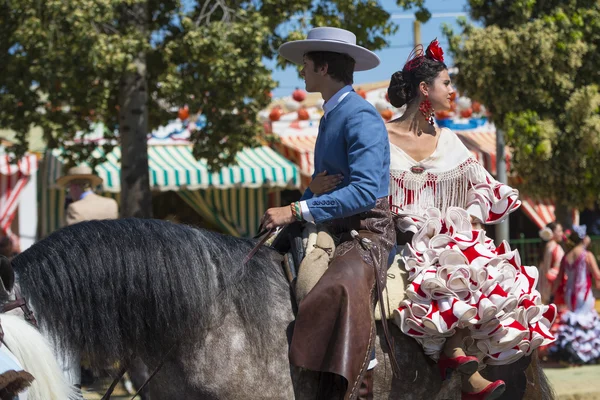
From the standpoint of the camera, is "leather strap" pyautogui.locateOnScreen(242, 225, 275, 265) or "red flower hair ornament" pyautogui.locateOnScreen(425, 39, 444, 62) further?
"red flower hair ornament" pyautogui.locateOnScreen(425, 39, 444, 62)

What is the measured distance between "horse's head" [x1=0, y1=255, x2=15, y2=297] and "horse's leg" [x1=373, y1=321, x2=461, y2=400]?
1.58 metres

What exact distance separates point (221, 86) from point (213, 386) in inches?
331

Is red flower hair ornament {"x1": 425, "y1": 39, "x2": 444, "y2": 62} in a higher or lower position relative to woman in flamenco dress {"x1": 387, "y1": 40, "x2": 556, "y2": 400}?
higher

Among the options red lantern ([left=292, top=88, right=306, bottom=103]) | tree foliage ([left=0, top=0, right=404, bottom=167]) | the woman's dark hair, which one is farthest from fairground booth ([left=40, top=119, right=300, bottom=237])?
the woman's dark hair

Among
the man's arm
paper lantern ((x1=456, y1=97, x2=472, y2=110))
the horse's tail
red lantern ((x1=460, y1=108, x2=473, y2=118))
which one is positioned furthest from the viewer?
red lantern ((x1=460, y1=108, x2=473, y2=118))

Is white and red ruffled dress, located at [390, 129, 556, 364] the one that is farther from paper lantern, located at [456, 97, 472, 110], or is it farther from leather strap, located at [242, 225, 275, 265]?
paper lantern, located at [456, 97, 472, 110]

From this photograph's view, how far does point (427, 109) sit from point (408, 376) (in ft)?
4.45

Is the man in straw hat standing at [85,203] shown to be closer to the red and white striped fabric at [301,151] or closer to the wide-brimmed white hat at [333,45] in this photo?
the wide-brimmed white hat at [333,45]

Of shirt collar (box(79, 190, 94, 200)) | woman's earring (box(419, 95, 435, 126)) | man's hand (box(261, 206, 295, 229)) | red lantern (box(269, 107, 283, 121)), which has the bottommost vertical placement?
shirt collar (box(79, 190, 94, 200))

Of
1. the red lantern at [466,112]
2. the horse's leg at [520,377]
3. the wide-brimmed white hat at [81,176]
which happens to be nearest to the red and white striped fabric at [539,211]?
the red lantern at [466,112]

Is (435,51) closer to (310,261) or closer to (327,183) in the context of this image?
(327,183)

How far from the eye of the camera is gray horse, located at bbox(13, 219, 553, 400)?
3.48m

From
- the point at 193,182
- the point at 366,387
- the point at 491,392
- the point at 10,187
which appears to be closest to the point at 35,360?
the point at 366,387

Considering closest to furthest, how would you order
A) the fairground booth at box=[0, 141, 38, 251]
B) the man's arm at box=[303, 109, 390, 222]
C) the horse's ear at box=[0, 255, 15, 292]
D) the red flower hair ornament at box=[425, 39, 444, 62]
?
the horse's ear at box=[0, 255, 15, 292]
the man's arm at box=[303, 109, 390, 222]
the red flower hair ornament at box=[425, 39, 444, 62]
the fairground booth at box=[0, 141, 38, 251]
